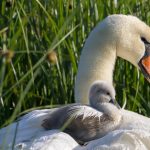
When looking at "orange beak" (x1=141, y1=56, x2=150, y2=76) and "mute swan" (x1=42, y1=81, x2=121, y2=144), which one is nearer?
"mute swan" (x1=42, y1=81, x2=121, y2=144)

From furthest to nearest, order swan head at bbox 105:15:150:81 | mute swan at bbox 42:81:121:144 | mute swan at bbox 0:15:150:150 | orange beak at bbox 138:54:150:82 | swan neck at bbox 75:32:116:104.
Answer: orange beak at bbox 138:54:150:82
swan head at bbox 105:15:150:81
swan neck at bbox 75:32:116:104
mute swan at bbox 0:15:150:150
mute swan at bbox 42:81:121:144

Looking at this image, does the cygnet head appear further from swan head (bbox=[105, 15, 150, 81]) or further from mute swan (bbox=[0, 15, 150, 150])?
swan head (bbox=[105, 15, 150, 81])

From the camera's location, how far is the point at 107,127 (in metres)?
4.94

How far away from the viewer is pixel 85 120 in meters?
4.88

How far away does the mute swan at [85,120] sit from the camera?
15.9ft

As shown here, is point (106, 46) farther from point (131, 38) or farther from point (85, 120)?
point (85, 120)

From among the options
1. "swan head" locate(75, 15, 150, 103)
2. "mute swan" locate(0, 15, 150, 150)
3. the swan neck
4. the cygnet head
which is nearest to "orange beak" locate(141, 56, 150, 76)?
"mute swan" locate(0, 15, 150, 150)

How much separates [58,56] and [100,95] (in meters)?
1.37

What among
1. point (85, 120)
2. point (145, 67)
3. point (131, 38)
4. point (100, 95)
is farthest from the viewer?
point (145, 67)

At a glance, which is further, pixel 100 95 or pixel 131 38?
pixel 131 38

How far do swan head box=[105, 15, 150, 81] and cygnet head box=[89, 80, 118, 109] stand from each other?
755mm

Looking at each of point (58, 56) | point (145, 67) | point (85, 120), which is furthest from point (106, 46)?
point (85, 120)

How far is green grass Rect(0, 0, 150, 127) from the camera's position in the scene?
637 centimetres

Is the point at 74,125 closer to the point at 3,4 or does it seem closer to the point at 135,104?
the point at 135,104
